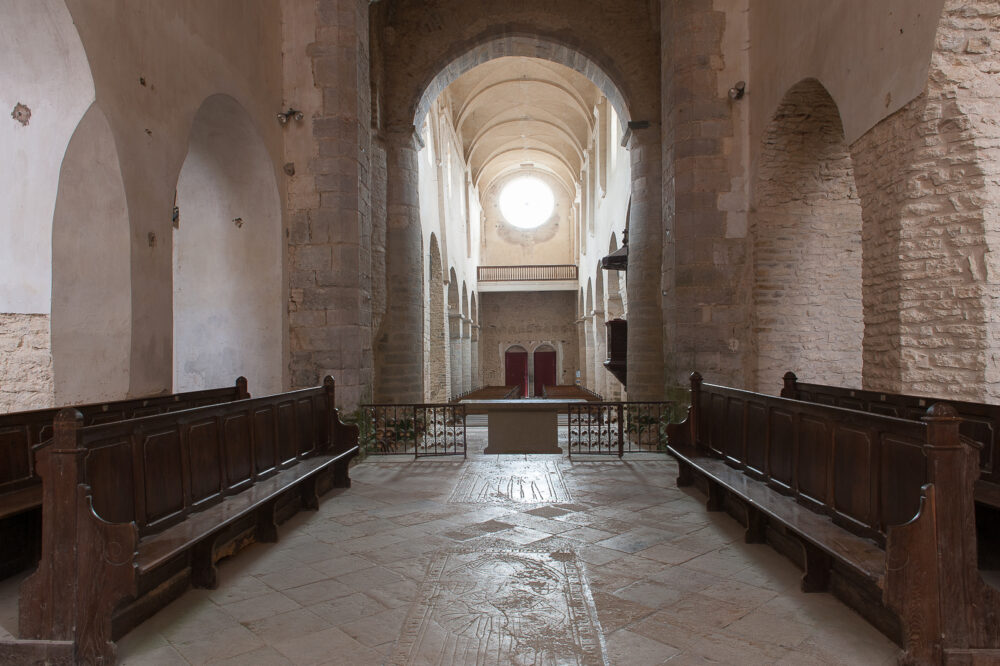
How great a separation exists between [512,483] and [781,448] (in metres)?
2.50

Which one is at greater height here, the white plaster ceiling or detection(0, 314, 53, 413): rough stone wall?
the white plaster ceiling

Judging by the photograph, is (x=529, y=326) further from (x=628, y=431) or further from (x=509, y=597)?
(x=509, y=597)

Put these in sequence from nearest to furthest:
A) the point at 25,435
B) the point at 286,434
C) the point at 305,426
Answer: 1. the point at 25,435
2. the point at 286,434
3. the point at 305,426

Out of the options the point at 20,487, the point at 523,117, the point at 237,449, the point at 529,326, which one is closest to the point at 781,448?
the point at 237,449

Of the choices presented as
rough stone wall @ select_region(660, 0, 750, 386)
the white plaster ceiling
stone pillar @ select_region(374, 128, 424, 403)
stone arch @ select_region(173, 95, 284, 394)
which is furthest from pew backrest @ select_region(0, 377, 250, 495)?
the white plaster ceiling

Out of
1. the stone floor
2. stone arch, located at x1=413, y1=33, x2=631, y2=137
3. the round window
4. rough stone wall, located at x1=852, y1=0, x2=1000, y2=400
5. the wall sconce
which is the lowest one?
the stone floor

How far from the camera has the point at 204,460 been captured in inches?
144

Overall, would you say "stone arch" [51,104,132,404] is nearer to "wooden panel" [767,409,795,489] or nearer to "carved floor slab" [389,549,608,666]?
"carved floor slab" [389,549,608,666]

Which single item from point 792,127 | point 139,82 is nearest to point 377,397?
point 139,82

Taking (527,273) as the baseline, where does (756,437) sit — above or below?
below

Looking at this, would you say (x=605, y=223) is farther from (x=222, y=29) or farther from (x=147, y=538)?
(x=147, y=538)

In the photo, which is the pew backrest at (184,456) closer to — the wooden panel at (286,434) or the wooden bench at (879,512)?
the wooden panel at (286,434)

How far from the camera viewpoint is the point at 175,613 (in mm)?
2955

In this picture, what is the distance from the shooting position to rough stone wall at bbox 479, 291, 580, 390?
2708cm
